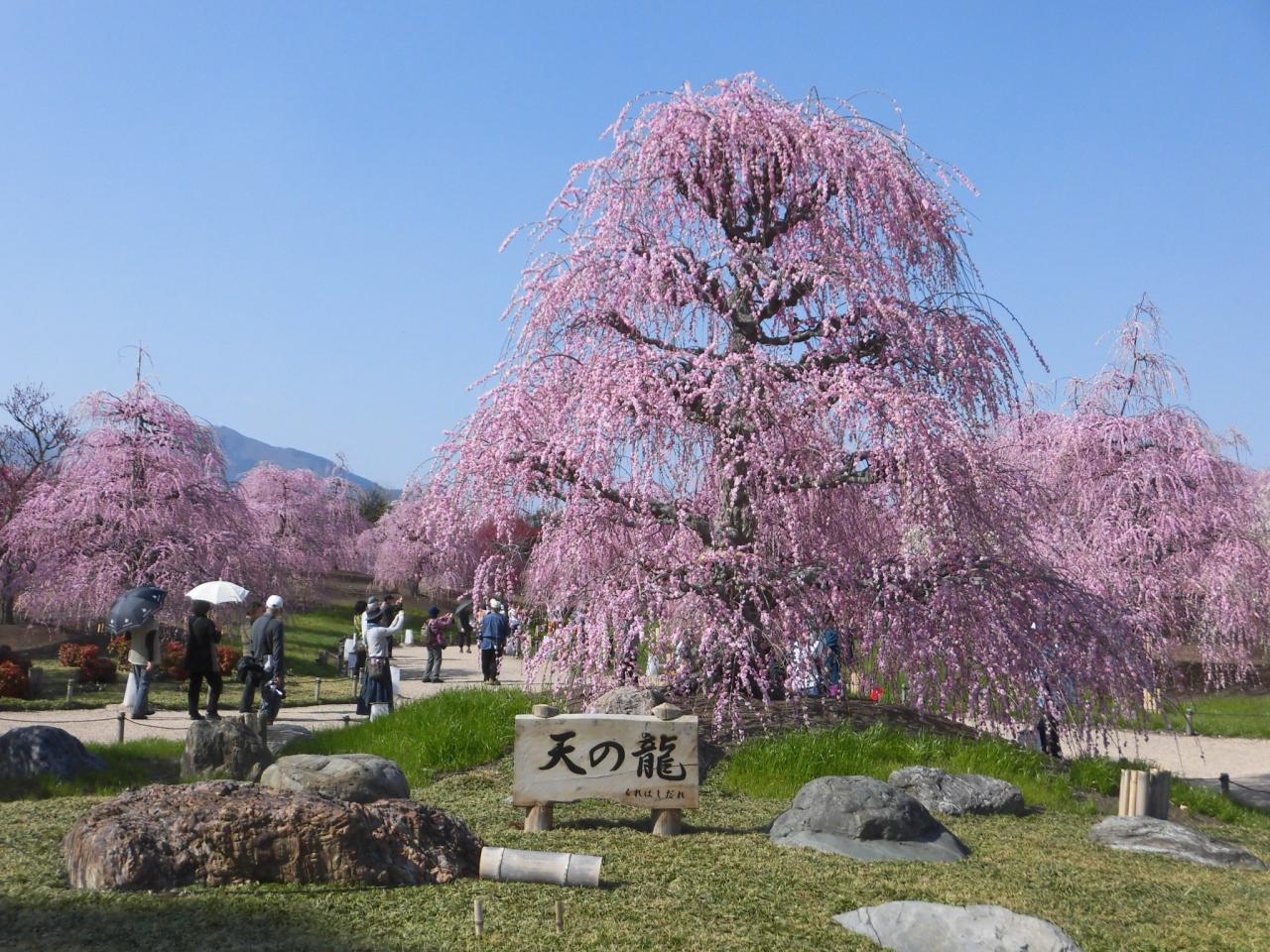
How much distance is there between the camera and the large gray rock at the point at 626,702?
10.9m

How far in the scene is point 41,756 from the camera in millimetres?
10977

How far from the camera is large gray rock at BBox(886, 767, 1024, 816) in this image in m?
9.95

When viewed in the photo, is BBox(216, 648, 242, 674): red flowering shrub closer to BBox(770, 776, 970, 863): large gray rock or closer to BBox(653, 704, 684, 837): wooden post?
BBox(653, 704, 684, 837): wooden post

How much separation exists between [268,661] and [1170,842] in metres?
12.1

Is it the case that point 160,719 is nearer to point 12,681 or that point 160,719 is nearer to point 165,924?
point 12,681

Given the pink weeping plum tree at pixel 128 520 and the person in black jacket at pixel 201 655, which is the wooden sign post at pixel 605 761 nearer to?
the person in black jacket at pixel 201 655

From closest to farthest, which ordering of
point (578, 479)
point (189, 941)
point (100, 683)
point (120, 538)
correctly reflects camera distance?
1. point (189, 941)
2. point (578, 479)
3. point (100, 683)
4. point (120, 538)

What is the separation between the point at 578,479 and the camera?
11.6 meters

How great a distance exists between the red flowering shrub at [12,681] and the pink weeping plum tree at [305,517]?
16.3 m

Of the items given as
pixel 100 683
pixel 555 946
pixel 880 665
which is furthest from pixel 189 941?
pixel 100 683

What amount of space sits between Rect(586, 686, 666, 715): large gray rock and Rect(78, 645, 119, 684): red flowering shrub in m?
13.8

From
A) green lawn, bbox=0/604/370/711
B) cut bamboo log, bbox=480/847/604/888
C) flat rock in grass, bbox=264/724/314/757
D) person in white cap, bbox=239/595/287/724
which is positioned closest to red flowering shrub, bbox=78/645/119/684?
green lawn, bbox=0/604/370/711

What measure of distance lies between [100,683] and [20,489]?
9806mm

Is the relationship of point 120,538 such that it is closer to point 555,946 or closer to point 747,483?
point 747,483
